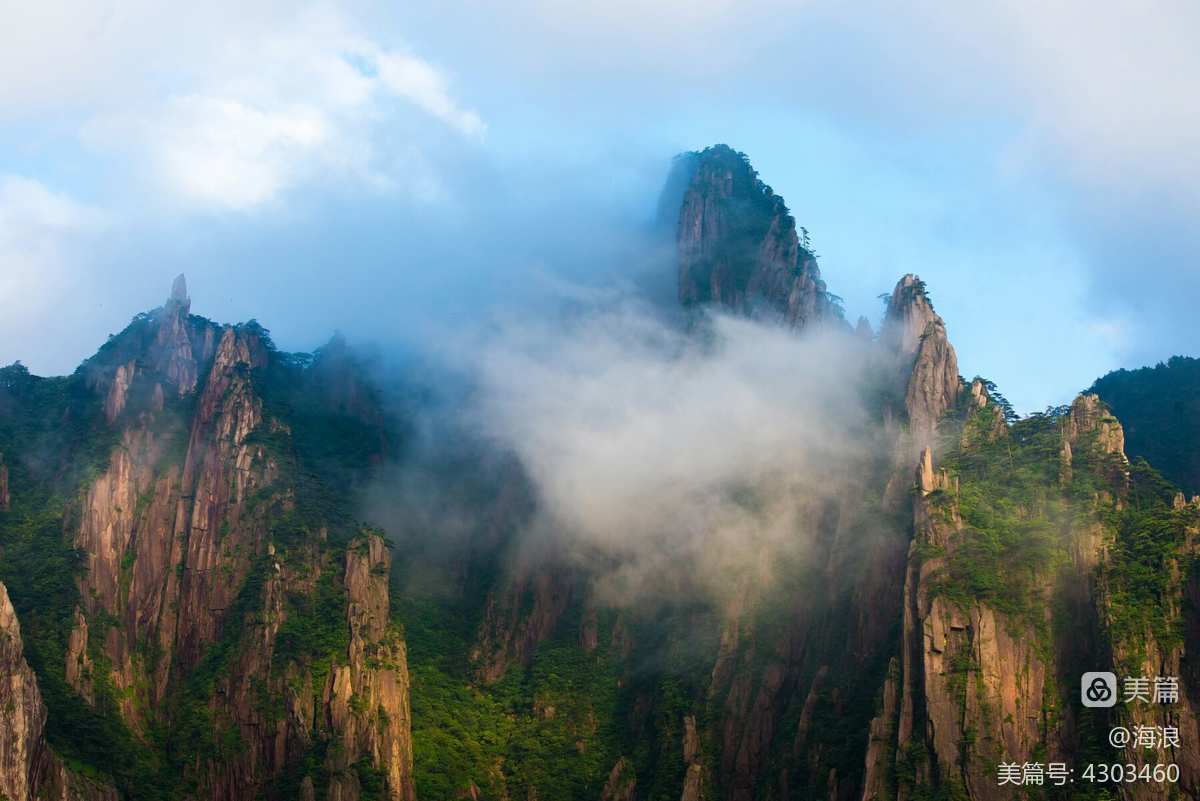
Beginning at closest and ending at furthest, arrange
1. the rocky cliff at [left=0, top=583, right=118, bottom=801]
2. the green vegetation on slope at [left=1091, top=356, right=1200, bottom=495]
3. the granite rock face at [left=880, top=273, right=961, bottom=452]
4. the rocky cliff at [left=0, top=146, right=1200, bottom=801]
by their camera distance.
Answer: the rocky cliff at [left=0, top=146, right=1200, bottom=801] → the rocky cliff at [left=0, top=583, right=118, bottom=801] → the granite rock face at [left=880, top=273, right=961, bottom=452] → the green vegetation on slope at [left=1091, top=356, right=1200, bottom=495]

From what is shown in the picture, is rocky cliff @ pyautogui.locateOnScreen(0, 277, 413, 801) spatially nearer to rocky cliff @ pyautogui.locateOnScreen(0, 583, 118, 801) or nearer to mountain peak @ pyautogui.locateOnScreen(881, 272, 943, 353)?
rocky cliff @ pyautogui.locateOnScreen(0, 583, 118, 801)

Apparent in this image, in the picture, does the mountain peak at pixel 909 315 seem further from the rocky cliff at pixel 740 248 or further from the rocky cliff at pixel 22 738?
the rocky cliff at pixel 22 738

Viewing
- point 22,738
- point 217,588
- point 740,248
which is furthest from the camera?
point 740,248

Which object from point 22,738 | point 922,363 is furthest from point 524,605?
point 22,738

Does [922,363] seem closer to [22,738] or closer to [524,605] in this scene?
[524,605]

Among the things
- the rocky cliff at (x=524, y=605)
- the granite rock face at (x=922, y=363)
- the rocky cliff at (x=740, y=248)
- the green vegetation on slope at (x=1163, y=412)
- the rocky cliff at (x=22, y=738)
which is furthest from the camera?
the rocky cliff at (x=740, y=248)

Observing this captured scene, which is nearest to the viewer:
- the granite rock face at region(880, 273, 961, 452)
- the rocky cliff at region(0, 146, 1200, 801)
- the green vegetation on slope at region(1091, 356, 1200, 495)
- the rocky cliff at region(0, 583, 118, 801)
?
the rocky cliff at region(0, 146, 1200, 801)

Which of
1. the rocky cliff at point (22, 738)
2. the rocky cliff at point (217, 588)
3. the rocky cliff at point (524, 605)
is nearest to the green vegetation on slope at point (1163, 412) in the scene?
the rocky cliff at point (524, 605)

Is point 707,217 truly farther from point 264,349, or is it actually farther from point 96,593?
point 96,593

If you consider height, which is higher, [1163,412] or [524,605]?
[1163,412]

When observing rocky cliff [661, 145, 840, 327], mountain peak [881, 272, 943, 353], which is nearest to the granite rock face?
mountain peak [881, 272, 943, 353]

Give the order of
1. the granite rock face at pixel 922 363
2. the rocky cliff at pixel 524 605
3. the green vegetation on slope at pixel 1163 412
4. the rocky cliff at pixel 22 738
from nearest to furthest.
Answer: the rocky cliff at pixel 524 605 < the rocky cliff at pixel 22 738 < the granite rock face at pixel 922 363 < the green vegetation on slope at pixel 1163 412

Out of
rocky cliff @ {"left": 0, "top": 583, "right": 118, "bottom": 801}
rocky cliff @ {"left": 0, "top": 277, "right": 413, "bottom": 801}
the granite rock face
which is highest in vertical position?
the granite rock face

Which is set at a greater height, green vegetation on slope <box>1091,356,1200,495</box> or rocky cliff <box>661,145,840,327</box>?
rocky cliff <box>661,145,840,327</box>
